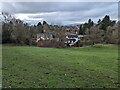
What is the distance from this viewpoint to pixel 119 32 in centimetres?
4359

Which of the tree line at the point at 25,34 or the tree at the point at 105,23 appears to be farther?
the tree at the point at 105,23

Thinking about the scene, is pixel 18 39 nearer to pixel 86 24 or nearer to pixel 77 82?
pixel 86 24

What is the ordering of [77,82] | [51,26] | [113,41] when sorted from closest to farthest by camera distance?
1. [77,82]
2. [113,41]
3. [51,26]

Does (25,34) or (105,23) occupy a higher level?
(105,23)

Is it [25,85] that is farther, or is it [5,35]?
[5,35]

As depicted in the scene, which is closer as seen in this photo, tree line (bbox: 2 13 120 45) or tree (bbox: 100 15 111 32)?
tree line (bbox: 2 13 120 45)

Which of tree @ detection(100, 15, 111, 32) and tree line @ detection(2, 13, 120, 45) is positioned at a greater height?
tree @ detection(100, 15, 111, 32)

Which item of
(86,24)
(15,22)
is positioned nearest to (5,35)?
(15,22)

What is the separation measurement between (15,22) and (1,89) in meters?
49.9

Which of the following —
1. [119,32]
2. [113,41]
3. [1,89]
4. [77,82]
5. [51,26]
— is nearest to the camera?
[1,89]

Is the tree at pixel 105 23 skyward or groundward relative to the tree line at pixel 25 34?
skyward

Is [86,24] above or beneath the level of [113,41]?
above

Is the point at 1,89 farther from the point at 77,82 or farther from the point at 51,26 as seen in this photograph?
the point at 51,26

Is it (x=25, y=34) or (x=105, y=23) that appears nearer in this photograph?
(x=25, y=34)
